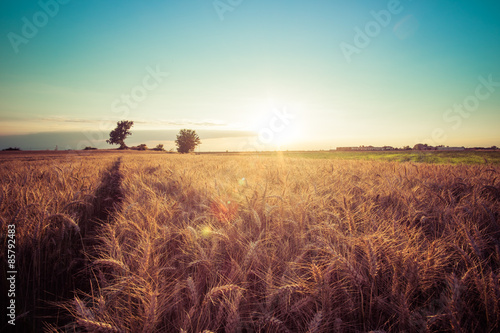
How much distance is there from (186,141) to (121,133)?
20.7m

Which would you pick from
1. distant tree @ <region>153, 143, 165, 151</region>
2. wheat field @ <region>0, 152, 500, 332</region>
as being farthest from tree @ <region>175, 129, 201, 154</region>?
wheat field @ <region>0, 152, 500, 332</region>

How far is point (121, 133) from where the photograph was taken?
63.9 metres

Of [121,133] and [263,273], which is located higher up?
[121,133]

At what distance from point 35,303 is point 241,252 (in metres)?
1.58

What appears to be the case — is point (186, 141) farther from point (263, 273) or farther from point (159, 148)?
point (263, 273)

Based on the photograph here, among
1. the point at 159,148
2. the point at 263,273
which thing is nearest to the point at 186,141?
the point at 159,148

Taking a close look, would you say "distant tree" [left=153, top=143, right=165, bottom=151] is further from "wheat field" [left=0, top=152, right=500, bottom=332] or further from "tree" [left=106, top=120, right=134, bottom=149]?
"wheat field" [left=0, top=152, right=500, bottom=332]

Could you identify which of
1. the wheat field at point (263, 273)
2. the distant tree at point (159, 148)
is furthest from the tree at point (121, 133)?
the wheat field at point (263, 273)

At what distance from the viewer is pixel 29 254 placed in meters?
1.90

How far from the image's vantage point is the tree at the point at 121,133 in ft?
208

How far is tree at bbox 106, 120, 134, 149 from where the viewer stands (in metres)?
63.4

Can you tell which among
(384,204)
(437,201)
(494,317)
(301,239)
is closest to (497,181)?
(437,201)

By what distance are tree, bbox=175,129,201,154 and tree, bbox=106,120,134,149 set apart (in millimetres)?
16210

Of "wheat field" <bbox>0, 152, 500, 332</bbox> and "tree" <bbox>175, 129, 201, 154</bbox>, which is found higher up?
"tree" <bbox>175, 129, 201, 154</bbox>
